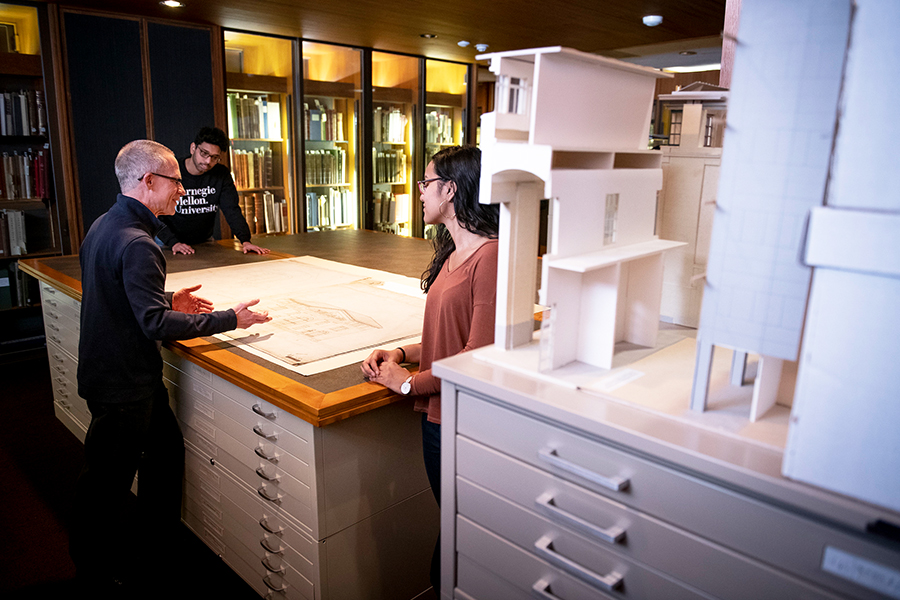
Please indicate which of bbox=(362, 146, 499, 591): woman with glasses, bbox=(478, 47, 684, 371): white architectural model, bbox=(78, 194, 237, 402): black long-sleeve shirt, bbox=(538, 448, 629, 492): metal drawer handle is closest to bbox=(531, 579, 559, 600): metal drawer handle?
bbox=(538, 448, 629, 492): metal drawer handle

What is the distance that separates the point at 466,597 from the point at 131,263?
4.57ft

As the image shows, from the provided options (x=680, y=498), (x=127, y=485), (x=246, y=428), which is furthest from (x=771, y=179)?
(x=127, y=485)

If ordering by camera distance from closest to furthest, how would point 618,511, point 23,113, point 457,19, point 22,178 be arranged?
point 618,511
point 23,113
point 22,178
point 457,19

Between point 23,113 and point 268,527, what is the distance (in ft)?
13.0

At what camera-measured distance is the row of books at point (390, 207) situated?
651 centimetres

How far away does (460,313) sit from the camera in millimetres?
1581

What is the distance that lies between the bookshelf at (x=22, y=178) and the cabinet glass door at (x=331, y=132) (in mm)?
2097

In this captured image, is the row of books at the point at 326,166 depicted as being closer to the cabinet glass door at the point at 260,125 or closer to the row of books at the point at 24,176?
the cabinet glass door at the point at 260,125

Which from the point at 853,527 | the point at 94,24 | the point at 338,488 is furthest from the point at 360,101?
the point at 853,527

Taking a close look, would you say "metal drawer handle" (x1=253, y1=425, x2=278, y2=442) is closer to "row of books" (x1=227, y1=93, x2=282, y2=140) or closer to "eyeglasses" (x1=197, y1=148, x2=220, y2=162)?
"eyeglasses" (x1=197, y1=148, x2=220, y2=162)

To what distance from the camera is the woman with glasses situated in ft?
5.10

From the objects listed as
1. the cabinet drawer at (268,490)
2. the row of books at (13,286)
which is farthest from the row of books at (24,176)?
the cabinet drawer at (268,490)

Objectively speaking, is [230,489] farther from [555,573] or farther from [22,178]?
[22,178]

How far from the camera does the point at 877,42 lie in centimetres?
72
